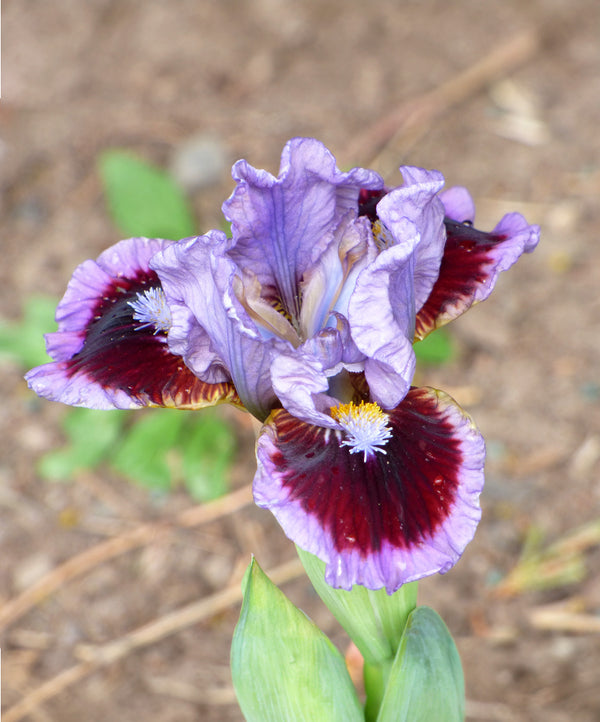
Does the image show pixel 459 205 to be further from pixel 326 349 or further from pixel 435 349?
pixel 435 349

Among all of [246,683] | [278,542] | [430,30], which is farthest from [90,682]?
[430,30]

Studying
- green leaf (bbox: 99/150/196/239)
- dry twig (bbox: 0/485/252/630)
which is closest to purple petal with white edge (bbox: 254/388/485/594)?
dry twig (bbox: 0/485/252/630)

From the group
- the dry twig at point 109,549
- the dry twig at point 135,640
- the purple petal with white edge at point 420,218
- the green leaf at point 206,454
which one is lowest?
the dry twig at point 135,640

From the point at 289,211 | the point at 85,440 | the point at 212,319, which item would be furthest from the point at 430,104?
the point at 212,319

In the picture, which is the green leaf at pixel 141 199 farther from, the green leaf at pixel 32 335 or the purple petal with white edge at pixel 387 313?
the purple petal with white edge at pixel 387 313

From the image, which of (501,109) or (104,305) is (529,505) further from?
(501,109)

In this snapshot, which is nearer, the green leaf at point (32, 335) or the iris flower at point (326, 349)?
the iris flower at point (326, 349)

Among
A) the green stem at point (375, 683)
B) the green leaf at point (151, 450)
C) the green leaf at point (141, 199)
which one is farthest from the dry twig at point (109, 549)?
the green stem at point (375, 683)
